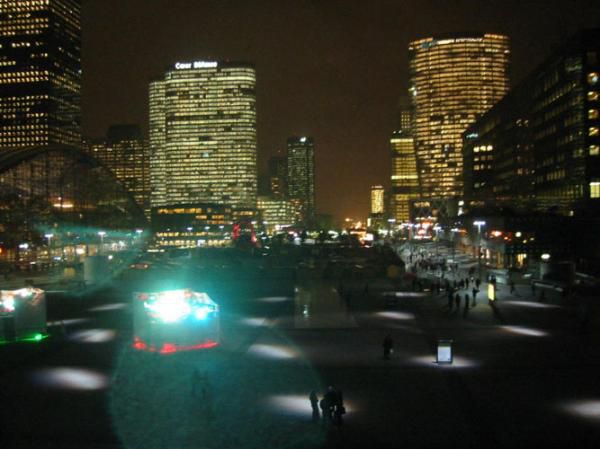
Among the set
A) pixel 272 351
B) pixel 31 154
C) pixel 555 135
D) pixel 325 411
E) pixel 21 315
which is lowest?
pixel 272 351

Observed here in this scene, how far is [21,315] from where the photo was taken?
2831 centimetres

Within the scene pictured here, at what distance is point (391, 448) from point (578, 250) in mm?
64402

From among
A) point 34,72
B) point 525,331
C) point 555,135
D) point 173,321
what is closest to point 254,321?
point 173,321

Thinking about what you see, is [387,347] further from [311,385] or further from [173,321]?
[173,321]

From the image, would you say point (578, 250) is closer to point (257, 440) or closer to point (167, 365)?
point (167, 365)

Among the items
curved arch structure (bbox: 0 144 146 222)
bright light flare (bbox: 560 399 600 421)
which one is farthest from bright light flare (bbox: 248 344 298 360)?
curved arch structure (bbox: 0 144 146 222)

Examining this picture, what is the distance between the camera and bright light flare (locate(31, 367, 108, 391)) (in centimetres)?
2158

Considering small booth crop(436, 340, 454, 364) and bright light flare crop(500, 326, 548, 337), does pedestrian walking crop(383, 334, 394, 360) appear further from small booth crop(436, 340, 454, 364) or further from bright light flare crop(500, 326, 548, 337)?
bright light flare crop(500, 326, 548, 337)

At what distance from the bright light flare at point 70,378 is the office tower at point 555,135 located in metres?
65.8

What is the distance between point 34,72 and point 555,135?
477 feet

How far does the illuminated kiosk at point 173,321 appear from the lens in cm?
2544

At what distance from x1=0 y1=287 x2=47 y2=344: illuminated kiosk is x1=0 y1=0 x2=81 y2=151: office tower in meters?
170

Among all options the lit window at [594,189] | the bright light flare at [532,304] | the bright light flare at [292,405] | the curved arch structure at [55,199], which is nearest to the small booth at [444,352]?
the bright light flare at [292,405]

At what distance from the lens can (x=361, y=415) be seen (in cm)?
1803
